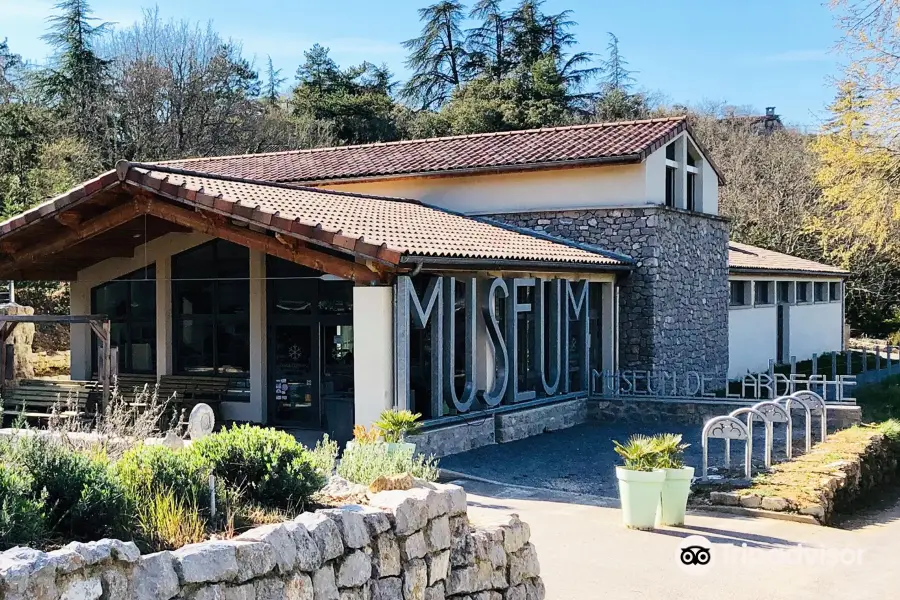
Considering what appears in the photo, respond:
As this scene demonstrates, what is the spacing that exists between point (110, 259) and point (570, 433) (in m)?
8.78

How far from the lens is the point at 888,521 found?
1098 centimetres

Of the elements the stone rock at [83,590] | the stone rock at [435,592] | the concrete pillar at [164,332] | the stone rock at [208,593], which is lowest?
the stone rock at [435,592]

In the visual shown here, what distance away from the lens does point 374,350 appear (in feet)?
40.7

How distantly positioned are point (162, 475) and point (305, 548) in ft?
3.20

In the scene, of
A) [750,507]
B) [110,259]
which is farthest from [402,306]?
[110,259]

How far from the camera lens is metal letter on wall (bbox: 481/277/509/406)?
1489 centimetres

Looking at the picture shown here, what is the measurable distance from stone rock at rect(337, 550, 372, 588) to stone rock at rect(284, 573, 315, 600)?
29 cm

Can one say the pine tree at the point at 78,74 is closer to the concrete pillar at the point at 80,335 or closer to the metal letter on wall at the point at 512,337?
the concrete pillar at the point at 80,335

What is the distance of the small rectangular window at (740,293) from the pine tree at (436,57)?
2448 centimetres

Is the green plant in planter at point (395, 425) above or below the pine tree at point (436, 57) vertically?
below

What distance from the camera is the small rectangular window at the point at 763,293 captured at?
26250 millimetres

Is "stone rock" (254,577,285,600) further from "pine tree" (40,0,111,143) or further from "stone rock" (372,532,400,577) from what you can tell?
"pine tree" (40,0,111,143)

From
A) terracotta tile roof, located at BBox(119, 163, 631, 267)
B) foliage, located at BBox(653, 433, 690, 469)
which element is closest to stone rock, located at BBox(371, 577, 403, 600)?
foliage, located at BBox(653, 433, 690, 469)

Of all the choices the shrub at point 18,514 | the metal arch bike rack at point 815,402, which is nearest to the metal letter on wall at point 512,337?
the metal arch bike rack at point 815,402
